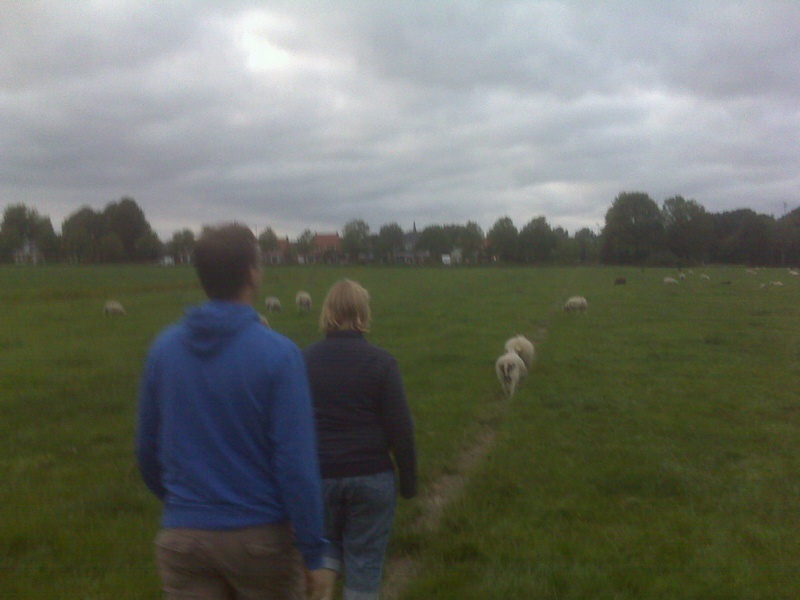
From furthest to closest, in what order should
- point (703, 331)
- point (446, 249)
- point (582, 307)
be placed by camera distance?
point (446, 249)
point (582, 307)
point (703, 331)

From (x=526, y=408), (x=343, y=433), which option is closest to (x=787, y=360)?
(x=526, y=408)

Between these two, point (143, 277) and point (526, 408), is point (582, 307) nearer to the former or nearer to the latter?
point (526, 408)

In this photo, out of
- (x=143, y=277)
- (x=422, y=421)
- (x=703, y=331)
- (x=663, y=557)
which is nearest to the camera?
(x=663, y=557)

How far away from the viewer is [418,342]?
58.5 feet

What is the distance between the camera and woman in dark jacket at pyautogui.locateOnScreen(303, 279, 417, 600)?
359 cm

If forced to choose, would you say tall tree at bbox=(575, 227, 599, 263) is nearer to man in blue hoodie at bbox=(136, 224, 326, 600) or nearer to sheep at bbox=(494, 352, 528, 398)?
sheep at bbox=(494, 352, 528, 398)

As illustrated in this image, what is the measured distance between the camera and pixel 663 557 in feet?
17.9

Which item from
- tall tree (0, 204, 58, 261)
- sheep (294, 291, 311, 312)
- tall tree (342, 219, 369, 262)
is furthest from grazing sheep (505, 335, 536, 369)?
tall tree (342, 219, 369, 262)

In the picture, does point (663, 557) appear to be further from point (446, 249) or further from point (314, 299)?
point (446, 249)

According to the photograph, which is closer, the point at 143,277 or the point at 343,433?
the point at 343,433

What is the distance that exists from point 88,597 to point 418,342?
13.4 m

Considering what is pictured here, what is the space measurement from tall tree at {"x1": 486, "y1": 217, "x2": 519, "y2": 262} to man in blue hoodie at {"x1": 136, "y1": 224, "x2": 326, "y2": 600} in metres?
134

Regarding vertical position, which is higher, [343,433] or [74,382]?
[343,433]

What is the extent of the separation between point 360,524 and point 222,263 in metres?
1.86
